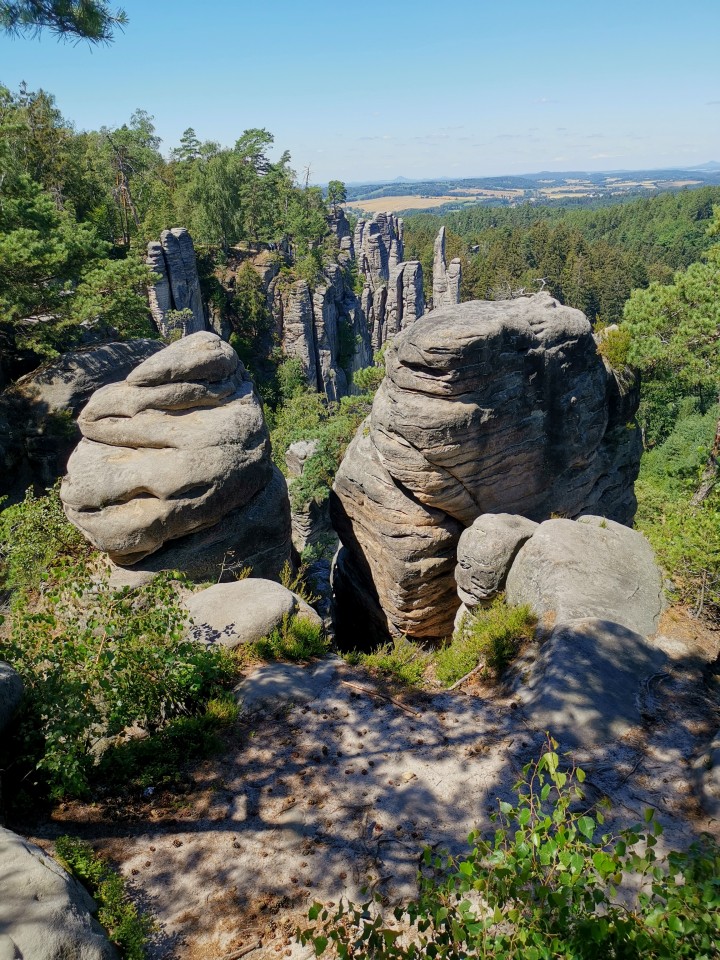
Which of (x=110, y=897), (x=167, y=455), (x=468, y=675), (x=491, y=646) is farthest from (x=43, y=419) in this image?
(x=110, y=897)

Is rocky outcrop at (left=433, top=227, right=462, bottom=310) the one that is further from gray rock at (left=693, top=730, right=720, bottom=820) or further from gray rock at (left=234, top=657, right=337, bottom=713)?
gray rock at (left=693, top=730, right=720, bottom=820)

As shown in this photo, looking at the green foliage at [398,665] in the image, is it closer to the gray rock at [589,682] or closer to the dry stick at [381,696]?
the dry stick at [381,696]

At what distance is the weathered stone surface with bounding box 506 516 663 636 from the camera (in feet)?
30.7

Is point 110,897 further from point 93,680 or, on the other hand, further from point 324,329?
point 324,329

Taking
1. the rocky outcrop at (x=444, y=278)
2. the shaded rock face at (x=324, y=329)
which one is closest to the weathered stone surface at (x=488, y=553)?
the shaded rock face at (x=324, y=329)

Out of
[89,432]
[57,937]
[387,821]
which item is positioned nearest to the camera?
[57,937]

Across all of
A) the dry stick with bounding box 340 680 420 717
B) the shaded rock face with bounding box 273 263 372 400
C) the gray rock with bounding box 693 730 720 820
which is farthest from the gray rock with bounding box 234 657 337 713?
the shaded rock face with bounding box 273 263 372 400

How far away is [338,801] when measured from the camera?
631 centimetres

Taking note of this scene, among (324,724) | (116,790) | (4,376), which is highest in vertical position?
(4,376)

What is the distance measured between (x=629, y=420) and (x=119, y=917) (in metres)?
16.3

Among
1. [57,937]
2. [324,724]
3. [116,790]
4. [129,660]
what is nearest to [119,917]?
[57,937]

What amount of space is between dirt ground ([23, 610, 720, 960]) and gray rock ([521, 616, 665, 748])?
0.60 ft

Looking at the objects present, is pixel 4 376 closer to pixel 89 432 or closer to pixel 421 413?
pixel 89 432

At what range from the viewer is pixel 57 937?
12.4ft
